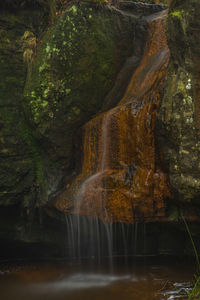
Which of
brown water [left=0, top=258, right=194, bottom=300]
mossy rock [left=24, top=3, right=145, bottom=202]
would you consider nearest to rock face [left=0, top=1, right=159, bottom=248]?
mossy rock [left=24, top=3, right=145, bottom=202]

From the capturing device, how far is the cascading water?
392 cm

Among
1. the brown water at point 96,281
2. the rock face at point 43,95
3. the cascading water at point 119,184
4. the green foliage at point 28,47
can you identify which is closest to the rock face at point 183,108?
the cascading water at point 119,184

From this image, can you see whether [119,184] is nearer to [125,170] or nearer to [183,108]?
[125,170]

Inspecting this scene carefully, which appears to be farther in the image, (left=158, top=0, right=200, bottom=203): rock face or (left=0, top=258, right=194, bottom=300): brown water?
(left=158, top=0, right=200, bottom=203): rock face

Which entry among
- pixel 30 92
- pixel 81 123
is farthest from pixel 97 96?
pixel 30 92

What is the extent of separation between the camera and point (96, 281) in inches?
151

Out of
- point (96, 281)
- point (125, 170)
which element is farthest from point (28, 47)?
point (96, 281)

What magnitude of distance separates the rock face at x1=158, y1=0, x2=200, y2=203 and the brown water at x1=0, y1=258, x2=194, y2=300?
105 centimetres

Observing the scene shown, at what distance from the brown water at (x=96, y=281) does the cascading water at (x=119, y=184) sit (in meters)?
0.40

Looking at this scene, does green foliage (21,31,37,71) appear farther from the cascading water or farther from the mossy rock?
the cascading water

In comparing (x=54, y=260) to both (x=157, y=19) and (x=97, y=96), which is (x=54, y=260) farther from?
(x=157, y=19)

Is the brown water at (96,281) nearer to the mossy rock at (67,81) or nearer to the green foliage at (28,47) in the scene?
the mossy rock at (67,81)

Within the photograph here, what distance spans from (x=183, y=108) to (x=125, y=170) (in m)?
1.12

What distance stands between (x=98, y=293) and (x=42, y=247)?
1897 millimetres
